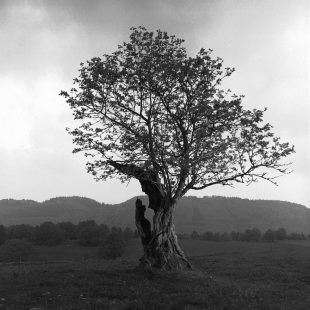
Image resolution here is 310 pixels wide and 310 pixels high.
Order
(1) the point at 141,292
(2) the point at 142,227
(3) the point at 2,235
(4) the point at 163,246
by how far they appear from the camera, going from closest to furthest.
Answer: (1) the point at 141,292 → (4) the point at 163,246 → (2) the point at 142,227 → (3) the point at 2,235

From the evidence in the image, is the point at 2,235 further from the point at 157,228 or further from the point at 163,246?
the point at 163,246

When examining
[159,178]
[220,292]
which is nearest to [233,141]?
[159,178]

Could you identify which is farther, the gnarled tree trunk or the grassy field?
the gnarled tree trunk

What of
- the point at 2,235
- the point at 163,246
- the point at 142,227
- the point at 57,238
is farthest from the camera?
the point at 57,238

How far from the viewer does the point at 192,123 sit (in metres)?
29.1

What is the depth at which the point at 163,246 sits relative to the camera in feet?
100

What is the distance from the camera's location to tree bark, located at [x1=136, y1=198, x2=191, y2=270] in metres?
29.6

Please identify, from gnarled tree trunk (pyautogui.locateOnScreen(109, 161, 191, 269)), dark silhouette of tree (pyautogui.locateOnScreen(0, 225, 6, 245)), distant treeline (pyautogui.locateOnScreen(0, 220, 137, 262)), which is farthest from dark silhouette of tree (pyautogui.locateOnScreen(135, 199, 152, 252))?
dark silhouette of tree (pyautogui.locateOnScreen(0, 225, 6, 245))

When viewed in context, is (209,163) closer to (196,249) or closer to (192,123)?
(192,123)

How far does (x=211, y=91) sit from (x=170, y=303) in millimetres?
17429

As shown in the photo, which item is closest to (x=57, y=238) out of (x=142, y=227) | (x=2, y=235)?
(x=2, y=235)

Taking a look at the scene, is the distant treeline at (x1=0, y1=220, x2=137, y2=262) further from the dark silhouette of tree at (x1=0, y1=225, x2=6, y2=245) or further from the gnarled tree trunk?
the gnarled tree trunk

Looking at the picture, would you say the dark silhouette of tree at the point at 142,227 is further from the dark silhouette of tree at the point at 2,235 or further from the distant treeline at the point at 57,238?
the dark silhouette of tree at the point at 2,235

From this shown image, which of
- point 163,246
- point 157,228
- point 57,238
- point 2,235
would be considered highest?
point 157,228
